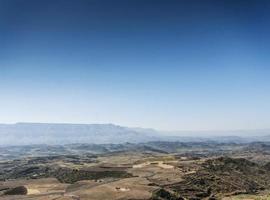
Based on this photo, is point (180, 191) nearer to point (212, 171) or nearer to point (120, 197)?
point (120, 197)

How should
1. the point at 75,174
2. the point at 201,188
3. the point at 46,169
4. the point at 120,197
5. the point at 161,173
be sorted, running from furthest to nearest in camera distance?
the point at 46,169
the point at 75,174
the point at 161,173
the point at 201,188
the point at 120,197

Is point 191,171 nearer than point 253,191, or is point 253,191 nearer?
point 253,191

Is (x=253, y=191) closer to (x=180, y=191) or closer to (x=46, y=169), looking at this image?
(x=180, y=191)

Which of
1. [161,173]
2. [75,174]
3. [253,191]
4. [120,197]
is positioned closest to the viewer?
[120,197]

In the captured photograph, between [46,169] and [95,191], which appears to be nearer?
[95,191]

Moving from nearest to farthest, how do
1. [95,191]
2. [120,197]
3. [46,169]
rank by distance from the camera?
[120,197] < [95,191] < [46,169]

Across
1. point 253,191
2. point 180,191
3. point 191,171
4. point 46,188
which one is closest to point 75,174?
point 46,188

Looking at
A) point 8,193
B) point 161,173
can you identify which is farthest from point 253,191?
point 8,193

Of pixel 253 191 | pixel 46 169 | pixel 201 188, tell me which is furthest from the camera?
pixel 46 169
